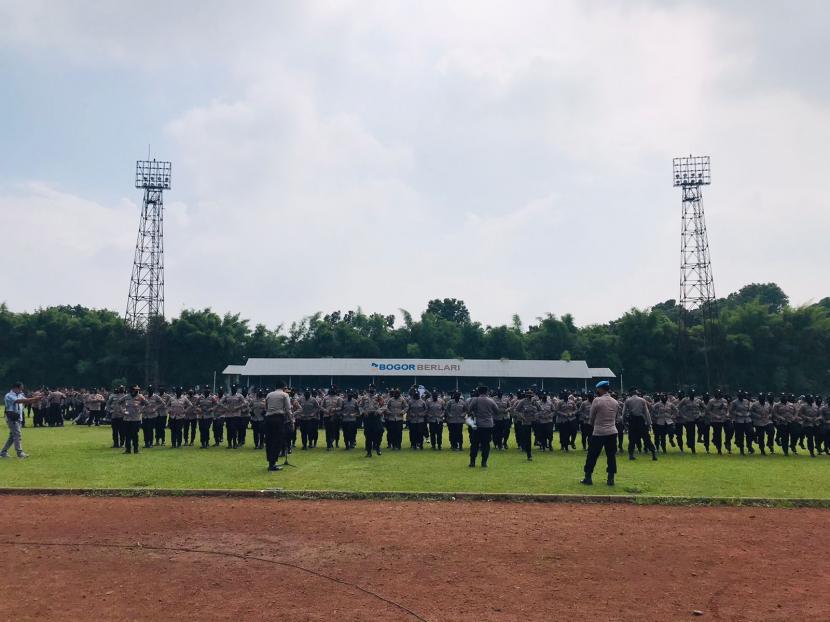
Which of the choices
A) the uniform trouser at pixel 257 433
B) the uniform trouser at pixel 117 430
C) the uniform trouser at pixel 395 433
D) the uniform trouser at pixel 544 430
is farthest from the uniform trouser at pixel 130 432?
the uniform trouser at pixel 544 430

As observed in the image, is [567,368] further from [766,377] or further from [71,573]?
[71,573]

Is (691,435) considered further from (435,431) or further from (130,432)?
(130,432)

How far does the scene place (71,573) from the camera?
285 inches

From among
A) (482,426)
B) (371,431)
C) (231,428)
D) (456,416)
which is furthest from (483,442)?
(231,428)

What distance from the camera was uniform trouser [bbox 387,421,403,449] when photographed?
70.1ft

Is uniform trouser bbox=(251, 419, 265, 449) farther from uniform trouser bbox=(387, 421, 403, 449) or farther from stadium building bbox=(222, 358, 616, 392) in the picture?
stadium building bbox=(222, 358, 616, 392)

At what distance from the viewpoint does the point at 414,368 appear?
5628cm

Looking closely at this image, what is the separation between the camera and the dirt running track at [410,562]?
6168mm

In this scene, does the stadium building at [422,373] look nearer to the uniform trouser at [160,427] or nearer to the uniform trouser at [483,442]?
the uniform trouser at [160,427]

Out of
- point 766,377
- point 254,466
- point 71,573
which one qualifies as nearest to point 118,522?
point 71,573

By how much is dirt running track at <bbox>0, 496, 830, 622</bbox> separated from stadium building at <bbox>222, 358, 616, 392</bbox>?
147 ft

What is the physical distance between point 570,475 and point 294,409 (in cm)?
955

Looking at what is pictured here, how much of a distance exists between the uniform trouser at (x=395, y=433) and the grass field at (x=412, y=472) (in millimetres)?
1024

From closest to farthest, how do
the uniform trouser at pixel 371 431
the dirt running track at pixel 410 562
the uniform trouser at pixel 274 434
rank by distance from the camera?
the dirt running track at pixel 410 562
the uniform trouser at pixel 274 434
the uniform trouser at pixel 371 431
